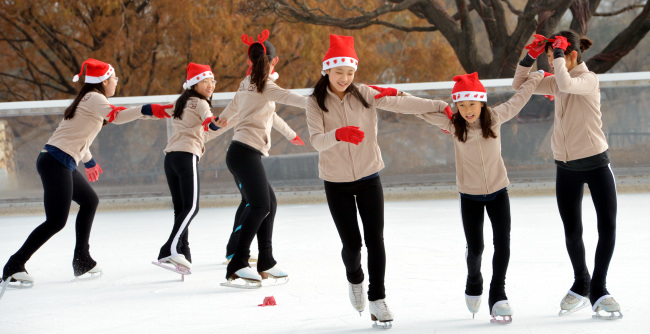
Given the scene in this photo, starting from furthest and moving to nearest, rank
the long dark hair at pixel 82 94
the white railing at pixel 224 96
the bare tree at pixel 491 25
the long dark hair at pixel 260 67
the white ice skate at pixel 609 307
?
the bare tree at pixel 491 25 < the white railing at pixel 224 96 < the long dark hair at pixel 82 94 < the long dark hair at pixel 260 67 < the white ice skate at pixel 609 307

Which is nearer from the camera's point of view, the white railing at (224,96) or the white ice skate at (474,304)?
the white ice skate at (474,304)

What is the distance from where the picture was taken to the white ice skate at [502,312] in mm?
3480

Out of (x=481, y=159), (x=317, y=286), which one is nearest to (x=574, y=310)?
(x=481, y=159)

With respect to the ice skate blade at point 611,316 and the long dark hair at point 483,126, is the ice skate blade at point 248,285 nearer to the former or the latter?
the long dark hair at point 483,126

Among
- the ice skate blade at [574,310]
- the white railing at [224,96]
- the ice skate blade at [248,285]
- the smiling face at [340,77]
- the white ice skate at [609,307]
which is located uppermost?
the white railing at [224,96]

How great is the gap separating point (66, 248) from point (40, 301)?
6.99ft

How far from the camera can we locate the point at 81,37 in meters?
17.5

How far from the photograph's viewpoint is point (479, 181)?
11.7 ft

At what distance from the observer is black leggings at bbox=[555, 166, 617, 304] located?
361 centimetres

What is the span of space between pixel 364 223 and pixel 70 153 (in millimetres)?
2207

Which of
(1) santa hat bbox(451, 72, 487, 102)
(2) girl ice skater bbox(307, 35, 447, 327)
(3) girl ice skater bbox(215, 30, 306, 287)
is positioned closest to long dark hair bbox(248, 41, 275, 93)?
(3) girl ice skater bbox(215, 30, 306, 287)

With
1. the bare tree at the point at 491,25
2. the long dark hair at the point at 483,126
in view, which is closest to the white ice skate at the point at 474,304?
the long dark hair at the point at 483,126

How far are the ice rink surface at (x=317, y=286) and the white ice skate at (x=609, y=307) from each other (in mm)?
45

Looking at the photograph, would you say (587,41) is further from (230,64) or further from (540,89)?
(230,64)
